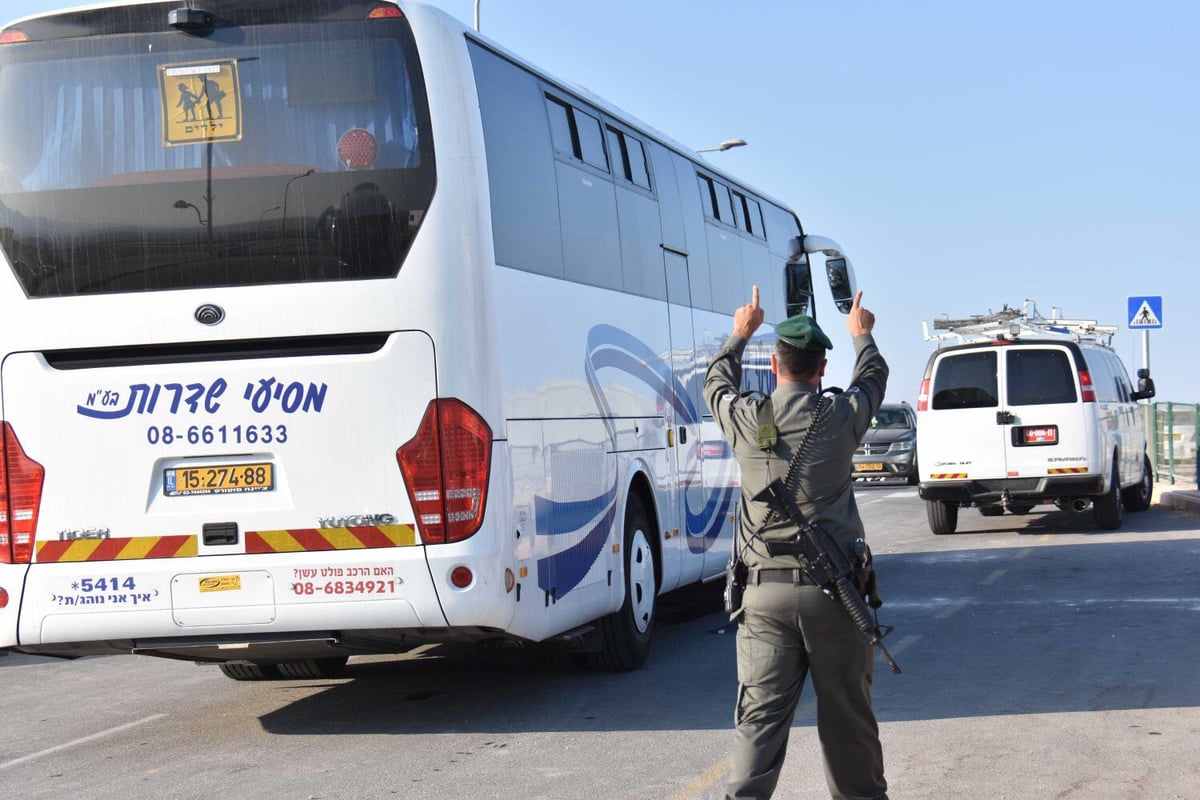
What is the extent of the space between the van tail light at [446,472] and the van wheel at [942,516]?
44.5 feet

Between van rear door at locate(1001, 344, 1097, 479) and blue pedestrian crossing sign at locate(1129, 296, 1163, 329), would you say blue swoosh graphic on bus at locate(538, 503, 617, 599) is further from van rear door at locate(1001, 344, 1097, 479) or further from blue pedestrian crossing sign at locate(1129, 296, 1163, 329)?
blue pedestrian crossing sign at locate(1129, 296, 1163, 329)

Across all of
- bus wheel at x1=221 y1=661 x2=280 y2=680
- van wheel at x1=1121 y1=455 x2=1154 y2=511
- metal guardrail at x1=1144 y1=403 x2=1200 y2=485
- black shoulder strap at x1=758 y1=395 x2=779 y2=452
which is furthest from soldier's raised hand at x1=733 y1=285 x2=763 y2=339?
metal guardrail at x1=1144 y1=403 x2=1200 y2=485

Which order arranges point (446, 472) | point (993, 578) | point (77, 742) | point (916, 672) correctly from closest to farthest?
1. point (446, 472)
2. point (77, 742)
3. point (916, 672)
4. point (993, 578)

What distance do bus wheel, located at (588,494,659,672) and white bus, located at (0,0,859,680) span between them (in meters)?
1.94

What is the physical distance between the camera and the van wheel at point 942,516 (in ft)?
67.1

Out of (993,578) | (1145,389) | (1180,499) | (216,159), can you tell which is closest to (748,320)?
(216,159)

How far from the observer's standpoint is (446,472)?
779cm

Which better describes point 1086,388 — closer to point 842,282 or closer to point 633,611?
point 842,282

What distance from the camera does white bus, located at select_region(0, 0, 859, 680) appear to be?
7809 mm

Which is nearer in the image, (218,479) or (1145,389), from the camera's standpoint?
(218,479)

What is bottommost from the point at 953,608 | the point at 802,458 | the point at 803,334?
the point at 953,608

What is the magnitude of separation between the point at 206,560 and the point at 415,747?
142cm

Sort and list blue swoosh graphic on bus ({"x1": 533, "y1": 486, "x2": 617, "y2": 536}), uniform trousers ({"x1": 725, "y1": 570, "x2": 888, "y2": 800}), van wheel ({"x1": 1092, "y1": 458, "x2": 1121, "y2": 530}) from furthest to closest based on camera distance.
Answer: van wheel ({"x1": 1092, "y1": 458, "x2": 1121, "y2": 530}) → blue swoosh graphic on bus ({"x1": 533, "y1": 486, "x2": 617, "y2": 536}) → uniform trousers ({"x1": 725, "y1": 570, "x2": 888, "y2": 800})

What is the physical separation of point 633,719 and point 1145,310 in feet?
69.3
